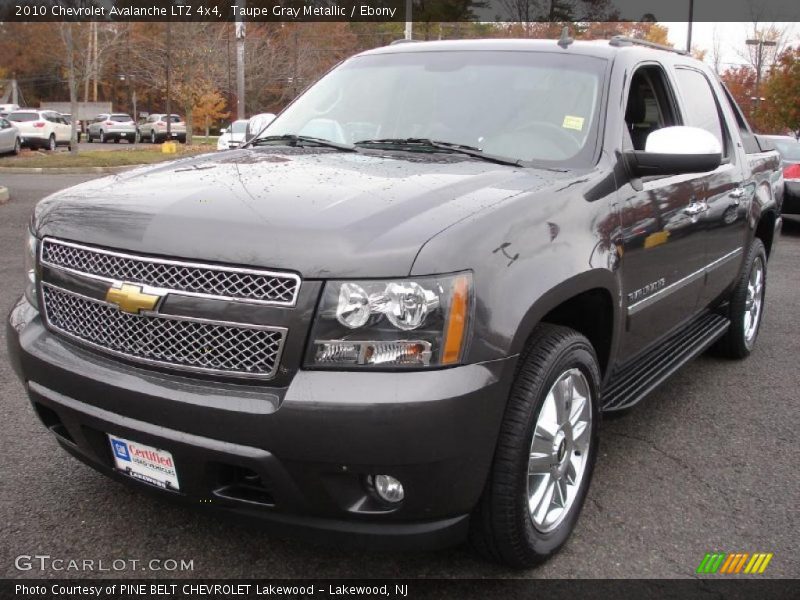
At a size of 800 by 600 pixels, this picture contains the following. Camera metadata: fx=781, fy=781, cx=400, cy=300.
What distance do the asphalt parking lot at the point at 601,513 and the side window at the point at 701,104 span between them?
1.54m

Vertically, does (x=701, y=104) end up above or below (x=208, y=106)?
below

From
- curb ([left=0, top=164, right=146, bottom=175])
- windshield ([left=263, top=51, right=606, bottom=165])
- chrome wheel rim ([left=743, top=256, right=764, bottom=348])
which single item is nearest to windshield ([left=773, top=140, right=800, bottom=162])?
chrome wheel rim ([left=743, top=256, right=764, bottom=348])

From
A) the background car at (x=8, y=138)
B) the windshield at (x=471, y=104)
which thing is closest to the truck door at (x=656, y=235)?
the windshield at (x=471, y=104)

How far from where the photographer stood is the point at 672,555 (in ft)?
9.23

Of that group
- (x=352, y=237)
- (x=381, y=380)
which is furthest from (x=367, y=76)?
(x=381, y=380)

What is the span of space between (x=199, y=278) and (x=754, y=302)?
4.34 m

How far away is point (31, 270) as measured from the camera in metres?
2.81

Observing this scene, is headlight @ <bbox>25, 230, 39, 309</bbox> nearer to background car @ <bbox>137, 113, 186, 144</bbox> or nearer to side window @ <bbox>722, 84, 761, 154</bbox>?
side window @ <bbox>722, 84, 761, 154</bbox>

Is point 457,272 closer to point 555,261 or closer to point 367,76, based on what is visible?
point 555,261

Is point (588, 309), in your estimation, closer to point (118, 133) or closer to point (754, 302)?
point (754, 302)

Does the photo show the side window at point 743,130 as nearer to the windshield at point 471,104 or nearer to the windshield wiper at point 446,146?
the windshield at point 471,104

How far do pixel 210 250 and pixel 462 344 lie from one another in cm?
77

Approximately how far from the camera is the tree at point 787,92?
27328 mm

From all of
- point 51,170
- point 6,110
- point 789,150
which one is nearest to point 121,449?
point 789,150
